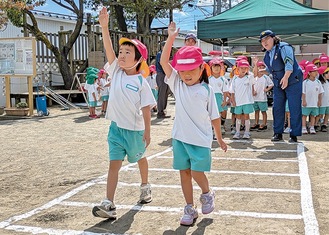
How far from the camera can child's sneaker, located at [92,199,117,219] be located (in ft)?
11.8

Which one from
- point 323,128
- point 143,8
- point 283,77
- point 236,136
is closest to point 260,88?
point 323,128

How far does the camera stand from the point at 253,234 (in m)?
3.31

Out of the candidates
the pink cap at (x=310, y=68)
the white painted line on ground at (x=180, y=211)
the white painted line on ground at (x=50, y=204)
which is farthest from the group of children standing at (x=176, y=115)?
the pink cap at (x=310, y=68)

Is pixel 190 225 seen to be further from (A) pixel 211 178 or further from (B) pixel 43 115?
(B) pixel 43 115

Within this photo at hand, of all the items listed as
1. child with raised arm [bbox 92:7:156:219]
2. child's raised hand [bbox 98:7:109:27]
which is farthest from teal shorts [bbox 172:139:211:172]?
child's raised hand [bbox 98:7:109:27]

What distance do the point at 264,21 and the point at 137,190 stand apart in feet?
19.4

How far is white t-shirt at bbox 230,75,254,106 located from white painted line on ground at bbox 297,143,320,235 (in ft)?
7.04

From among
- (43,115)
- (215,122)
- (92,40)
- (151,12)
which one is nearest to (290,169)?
(215,122)

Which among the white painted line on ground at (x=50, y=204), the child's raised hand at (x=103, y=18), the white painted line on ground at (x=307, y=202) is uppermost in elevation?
the child's raised hand at (x=103, y=18)

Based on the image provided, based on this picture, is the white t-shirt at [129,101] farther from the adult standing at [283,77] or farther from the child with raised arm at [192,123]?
the adult standing at [283,77]

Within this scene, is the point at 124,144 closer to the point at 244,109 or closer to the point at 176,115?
the point at 176,115

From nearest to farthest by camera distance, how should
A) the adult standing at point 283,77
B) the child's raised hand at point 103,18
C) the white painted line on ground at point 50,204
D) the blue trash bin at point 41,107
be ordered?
the white painted line on ground at point 50,204, the child's raised hand at point 103,18, the adult standing at point 283,77, the blue trash bin at point 41,107

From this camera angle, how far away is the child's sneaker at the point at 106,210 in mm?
3609

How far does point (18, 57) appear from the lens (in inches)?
507
